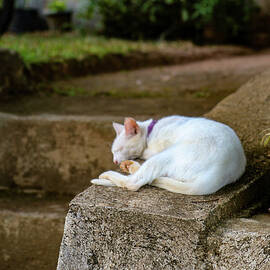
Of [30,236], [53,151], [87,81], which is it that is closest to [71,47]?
[87,81]

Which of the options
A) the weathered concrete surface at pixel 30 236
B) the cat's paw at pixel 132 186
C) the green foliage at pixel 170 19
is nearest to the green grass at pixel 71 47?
the green foliage at pixel 170 19

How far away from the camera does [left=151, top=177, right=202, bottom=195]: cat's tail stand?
2.73 meters

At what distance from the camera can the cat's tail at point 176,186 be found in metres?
2.73

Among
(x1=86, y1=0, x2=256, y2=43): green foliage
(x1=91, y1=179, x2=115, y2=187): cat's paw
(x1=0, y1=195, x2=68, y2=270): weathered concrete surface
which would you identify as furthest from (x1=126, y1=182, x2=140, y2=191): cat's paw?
(x1=86, y1=0, x2=256, y2=43): green foliage

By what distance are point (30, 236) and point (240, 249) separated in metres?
2.05

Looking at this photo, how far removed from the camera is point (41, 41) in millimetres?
8719

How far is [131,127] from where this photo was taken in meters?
3.11

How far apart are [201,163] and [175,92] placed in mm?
3190

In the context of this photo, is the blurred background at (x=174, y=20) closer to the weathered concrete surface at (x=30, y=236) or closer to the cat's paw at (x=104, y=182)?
the weathered concrete surface at (x=30, y=236)

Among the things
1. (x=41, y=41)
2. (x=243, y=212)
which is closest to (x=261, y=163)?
(x=243, y=212)

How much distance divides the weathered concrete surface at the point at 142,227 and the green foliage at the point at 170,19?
754 centimetres

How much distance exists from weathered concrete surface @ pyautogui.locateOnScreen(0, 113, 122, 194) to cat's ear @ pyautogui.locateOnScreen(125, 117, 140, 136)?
1.16 m

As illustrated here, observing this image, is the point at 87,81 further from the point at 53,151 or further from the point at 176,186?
the point at 176,186

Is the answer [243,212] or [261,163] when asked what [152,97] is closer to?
[261,163]
